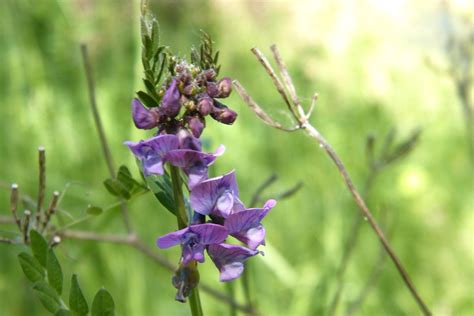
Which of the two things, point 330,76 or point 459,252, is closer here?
point 459,252

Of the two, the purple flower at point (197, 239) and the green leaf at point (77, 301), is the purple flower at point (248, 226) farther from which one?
the green leaf at point (77, 301)

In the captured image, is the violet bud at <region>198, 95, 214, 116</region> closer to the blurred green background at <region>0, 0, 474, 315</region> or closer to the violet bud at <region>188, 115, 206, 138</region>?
the violet bud at <region>188, 115, 206, 138</region>

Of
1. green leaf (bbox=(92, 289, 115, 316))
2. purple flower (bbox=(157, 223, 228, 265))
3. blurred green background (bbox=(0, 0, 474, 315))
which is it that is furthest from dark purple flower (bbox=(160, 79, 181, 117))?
blurred green background (bbox=(0, 0, 474, 315))

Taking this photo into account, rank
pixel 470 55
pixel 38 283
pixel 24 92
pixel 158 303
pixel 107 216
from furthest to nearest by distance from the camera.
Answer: pixel 24 92, pixel 470 55, pixel 158 303, pixel 107 216, pixel 38 283

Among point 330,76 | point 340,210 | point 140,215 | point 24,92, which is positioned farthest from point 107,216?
point 330,76

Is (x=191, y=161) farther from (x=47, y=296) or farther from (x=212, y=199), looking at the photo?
(x=47, y=296)

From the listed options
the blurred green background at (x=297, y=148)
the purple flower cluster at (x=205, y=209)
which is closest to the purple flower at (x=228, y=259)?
the purple flower cluster at (x=205, y=209)

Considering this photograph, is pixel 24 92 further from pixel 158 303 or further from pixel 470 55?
pixel 470 55

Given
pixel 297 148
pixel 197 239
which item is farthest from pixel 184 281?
pixel 297 148
